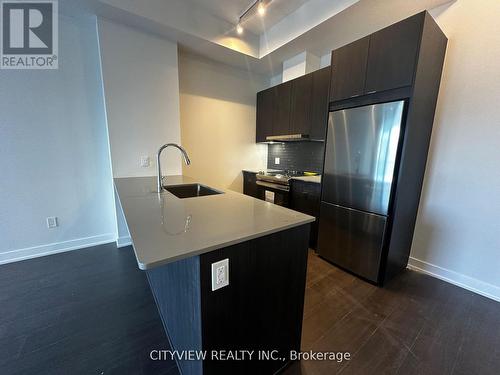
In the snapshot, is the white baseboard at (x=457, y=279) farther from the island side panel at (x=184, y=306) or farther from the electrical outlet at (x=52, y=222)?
the electrical outlet at (x=52, y=222)

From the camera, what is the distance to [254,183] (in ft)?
12.0

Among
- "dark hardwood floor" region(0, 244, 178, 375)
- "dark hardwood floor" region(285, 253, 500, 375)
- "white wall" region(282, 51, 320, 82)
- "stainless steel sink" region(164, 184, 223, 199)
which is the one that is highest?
"white wall" region(282, 51, 320, 82)

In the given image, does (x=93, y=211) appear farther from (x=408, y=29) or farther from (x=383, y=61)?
(x=408, y=29)

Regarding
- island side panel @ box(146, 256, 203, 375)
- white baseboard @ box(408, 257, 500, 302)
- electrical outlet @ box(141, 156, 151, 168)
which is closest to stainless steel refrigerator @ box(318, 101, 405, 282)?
white baseboard @ box(408, 257, 500, 302)

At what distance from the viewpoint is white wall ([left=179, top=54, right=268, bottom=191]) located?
3157mm

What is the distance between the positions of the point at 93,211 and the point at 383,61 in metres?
3.70

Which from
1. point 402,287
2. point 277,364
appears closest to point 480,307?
point 402,287

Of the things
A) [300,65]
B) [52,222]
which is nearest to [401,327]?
[300,65]

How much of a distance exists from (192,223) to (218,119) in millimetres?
2813

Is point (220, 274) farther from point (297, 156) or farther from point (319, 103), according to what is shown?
point (297, 156)

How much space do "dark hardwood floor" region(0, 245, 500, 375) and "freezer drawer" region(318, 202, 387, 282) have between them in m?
0.17

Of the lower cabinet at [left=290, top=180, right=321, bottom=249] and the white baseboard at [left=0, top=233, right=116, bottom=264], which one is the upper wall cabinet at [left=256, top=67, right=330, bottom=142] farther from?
the white baseboard at [left=0, top=233, right=116, bottom=264]

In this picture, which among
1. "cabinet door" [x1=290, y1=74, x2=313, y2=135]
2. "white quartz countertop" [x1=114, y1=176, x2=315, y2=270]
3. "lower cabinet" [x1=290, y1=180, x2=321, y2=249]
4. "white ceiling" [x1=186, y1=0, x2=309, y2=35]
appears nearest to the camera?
"white quartz countertop" [x1=114, y1=176, x2=315, y2=270]

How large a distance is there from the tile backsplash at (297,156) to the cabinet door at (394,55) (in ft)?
4.25
